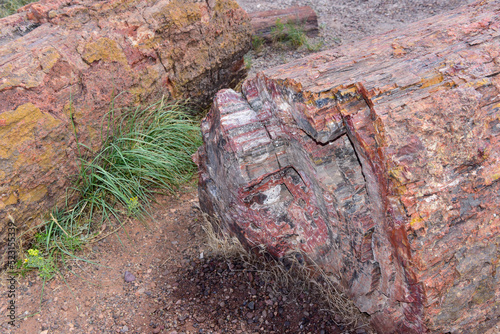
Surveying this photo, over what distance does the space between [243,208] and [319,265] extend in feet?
1.68

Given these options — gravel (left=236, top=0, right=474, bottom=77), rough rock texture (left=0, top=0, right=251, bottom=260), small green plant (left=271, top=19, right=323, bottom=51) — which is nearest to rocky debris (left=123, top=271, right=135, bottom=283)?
rough rock texture (left=0, top=0, right=251, bottom=260)

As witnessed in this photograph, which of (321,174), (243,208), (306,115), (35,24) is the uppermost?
(35,24)

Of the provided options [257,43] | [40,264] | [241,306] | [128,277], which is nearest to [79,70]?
[40,264]

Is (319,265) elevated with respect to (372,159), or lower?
lower

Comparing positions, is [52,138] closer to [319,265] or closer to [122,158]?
[122,158]

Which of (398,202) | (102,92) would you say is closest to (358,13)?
(102,92)

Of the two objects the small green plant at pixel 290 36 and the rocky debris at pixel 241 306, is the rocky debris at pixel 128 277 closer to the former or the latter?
the rocky debris at pixel 241 306

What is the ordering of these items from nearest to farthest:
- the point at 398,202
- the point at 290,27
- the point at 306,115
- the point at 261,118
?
1. the point at 398,202
2. the point at 306,115
3. the point at 261,118
4. the point at 290,27

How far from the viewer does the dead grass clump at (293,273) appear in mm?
2266

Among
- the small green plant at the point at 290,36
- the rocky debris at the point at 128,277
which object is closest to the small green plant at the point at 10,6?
the small green plant at the point at 290,36

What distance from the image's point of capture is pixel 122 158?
10.1 feet

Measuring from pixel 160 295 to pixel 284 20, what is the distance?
4.18 m

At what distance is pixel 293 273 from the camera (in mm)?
2525

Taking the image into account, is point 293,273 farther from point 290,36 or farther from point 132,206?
point 290,36
